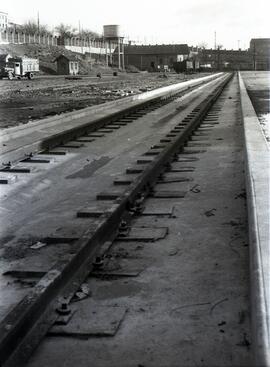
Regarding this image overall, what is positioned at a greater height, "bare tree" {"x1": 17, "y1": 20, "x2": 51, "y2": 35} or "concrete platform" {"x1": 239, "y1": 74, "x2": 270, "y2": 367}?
"bare tree" {"x1": 17, "y1": 20, "x2": 51, "y2": 35}

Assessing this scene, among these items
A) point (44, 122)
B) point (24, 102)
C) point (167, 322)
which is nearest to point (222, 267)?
point (167, 322)

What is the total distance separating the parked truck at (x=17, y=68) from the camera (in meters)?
52.9

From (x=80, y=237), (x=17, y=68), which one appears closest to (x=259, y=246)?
(x=80, y=237)

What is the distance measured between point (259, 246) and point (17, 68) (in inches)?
2094

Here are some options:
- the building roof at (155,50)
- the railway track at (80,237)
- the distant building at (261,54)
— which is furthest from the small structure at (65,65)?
the distant building at (261,54)

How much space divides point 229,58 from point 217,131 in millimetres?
164169

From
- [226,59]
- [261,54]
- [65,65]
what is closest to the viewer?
[65,65]

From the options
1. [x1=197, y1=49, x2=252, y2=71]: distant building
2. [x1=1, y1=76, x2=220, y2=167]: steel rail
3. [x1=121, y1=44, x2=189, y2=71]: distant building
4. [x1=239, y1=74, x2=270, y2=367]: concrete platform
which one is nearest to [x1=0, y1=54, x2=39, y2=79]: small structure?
[x1=1, y1=76, x2=220, y2=167]: steel rail

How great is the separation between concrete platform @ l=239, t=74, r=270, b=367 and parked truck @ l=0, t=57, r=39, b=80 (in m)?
47.8

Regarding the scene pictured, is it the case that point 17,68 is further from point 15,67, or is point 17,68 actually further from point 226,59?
point 226,59

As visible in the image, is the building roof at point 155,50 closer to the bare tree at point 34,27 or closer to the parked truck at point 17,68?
the bare tree at point 34,27

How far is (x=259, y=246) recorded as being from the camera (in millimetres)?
3660

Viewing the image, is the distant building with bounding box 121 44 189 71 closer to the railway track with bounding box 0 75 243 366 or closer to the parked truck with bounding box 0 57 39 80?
the parked truck with bounding box 0 57 39 80

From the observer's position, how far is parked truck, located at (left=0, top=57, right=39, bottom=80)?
52.9m
